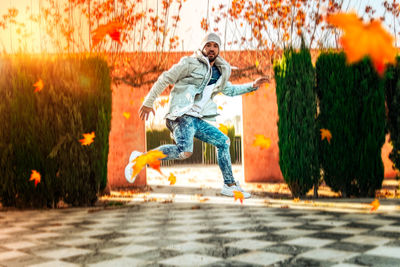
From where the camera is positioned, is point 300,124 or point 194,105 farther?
point 300,124

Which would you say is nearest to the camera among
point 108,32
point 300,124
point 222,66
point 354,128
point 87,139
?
point 222,66

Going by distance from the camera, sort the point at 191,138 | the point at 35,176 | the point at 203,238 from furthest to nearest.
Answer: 1. the point at 35,176
2. the point at 191,138
3. the point at 203,238

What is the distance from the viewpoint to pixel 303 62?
6.79 m

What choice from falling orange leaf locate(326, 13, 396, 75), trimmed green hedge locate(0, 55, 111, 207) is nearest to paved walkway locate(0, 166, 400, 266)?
trimmed green hedge locate(0, 55, 111, 207)

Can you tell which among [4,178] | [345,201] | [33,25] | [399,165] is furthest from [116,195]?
[399,165]

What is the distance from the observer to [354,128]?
6.60 meters

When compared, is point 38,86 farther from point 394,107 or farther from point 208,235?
point 394,107

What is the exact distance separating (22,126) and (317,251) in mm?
5006

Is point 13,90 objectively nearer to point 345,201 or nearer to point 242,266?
point 242,266

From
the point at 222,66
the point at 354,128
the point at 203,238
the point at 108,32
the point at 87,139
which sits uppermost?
the point at 108,32

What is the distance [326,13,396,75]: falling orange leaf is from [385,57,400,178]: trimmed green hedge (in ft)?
15.7

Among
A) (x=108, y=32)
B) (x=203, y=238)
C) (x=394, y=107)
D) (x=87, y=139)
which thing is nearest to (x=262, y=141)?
(x=394, y=107)

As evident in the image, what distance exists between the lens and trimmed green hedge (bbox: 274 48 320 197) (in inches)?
265

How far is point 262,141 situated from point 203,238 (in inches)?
262
